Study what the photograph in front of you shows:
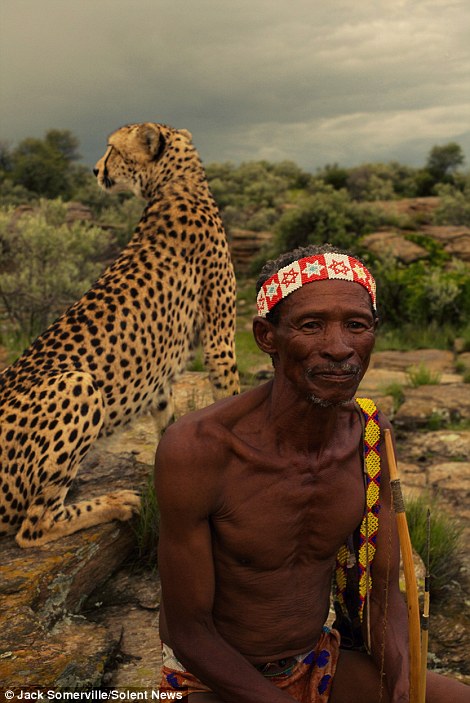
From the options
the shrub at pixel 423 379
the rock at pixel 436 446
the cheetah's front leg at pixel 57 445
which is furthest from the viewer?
the shrub at pixel 423 379

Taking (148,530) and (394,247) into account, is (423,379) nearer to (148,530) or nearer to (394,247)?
(148,530)

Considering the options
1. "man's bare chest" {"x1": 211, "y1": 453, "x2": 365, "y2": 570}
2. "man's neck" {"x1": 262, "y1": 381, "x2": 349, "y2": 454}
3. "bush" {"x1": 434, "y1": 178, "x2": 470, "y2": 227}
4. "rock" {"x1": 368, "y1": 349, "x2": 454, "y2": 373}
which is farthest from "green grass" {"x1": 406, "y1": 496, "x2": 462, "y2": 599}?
"bush" {"x1": 434, "y1": 178, "x2": 470, "y2": 227}

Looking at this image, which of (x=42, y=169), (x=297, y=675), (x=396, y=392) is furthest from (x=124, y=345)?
(x=42, y=169)

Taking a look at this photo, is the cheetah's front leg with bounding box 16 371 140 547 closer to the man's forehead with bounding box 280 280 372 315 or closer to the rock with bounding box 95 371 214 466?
the rock with bounding box 95 371 214 466

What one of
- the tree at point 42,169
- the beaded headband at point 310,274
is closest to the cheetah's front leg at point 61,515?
the beaded headband at point 310,274

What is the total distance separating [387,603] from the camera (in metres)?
2.26

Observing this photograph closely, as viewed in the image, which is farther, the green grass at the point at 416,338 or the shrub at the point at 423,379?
the green grass at the point at 416,338

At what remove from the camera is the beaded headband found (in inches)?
76.5

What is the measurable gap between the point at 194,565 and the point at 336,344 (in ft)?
2.34

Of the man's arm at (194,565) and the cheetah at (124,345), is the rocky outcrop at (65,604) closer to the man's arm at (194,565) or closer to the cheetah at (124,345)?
the cheetah at (124,345)

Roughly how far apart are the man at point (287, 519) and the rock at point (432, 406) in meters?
4.83

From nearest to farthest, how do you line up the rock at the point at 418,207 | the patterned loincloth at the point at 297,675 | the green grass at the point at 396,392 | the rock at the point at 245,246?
1. the patterned loincloth at the point at 297,675
2. the green grass at the point at 396,392
3. the rock at the point at 245,246
4. the rock at the point at 418,207

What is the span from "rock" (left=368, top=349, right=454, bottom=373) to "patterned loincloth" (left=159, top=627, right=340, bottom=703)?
7.63m

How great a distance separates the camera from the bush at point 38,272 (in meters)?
10.3
